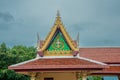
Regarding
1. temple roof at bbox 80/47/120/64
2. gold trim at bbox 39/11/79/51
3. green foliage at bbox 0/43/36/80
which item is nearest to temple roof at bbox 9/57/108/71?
gold trim at bbox 39/11/79/51

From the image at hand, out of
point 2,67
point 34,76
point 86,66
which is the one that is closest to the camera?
point 86,66

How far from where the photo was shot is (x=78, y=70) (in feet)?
37.2

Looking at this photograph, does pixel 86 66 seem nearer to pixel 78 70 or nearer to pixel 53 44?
pixel 78 70

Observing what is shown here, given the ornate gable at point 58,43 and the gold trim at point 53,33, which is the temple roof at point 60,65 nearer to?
the ornate gable at point 58,43

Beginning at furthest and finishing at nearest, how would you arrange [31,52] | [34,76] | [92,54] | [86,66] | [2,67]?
[31,52]
[2,67]
[92,54]
[34,76]
[86,66]

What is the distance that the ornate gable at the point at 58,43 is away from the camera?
12352 mm

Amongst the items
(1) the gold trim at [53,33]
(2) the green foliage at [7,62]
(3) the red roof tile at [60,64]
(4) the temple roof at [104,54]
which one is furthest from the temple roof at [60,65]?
(2) the green foliage at [7,62]

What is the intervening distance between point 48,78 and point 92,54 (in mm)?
4564

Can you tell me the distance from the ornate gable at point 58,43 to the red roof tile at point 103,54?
143 inches

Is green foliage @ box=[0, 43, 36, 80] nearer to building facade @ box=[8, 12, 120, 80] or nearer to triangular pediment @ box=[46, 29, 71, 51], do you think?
building facade @ box=[8, 12, 120, 80]

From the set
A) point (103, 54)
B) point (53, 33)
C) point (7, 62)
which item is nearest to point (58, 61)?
point (53, 33)

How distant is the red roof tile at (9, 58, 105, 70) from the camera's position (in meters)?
11.2

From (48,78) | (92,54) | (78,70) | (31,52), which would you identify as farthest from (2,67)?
(78,70)

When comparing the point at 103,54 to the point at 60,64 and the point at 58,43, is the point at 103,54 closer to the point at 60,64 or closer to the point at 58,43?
the point at 58,43
